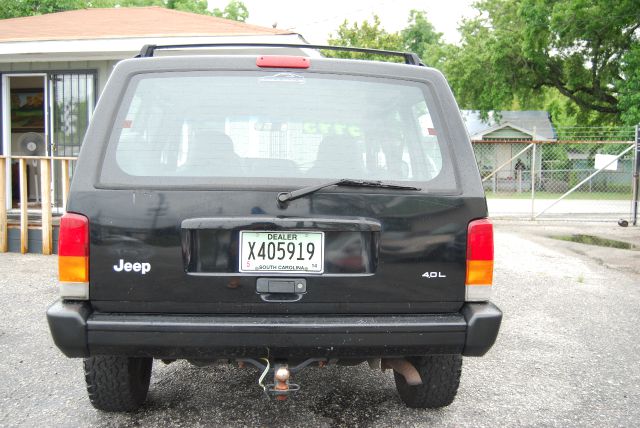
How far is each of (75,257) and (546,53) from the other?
2903 cm

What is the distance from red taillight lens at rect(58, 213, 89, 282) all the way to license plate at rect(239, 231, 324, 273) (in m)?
0.64

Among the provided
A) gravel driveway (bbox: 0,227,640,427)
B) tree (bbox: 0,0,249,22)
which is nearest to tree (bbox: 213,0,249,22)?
tree (bbox: 0,0,249,22)

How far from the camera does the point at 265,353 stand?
7.92 ft

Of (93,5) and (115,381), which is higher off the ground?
(93,5)

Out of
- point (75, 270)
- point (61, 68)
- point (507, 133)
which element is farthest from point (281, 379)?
point (507, 133)

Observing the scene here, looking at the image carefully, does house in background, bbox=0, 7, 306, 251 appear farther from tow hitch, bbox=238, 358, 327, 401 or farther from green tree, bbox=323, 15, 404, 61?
green tree, bbox=323, 15, 404, 61

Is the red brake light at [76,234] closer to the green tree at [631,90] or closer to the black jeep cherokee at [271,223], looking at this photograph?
the black jeep cherokee at [271,223]

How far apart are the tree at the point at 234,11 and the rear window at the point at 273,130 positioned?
4425 cm

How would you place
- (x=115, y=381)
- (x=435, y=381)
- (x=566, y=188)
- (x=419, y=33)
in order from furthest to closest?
(x=419, y=33) < (x=566, y=188) < (x=435, y=381) < (x=115, y=381)

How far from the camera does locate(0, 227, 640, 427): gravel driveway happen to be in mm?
3090

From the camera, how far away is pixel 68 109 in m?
10.4

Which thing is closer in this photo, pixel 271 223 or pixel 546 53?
pixel 271 223

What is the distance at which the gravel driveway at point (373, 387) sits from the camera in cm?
309

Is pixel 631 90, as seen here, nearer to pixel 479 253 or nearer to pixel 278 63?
pixel 479 253
